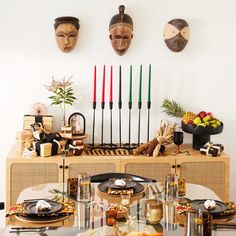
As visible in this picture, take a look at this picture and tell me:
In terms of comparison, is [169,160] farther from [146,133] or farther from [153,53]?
[153,53]

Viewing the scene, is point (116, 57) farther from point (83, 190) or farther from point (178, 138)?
point (83, 190)

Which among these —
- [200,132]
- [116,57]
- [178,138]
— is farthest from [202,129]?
[116,57]

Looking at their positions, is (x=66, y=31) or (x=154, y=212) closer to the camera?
(x=154, y=212)

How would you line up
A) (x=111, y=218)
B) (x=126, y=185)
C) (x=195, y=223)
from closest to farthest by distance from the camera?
(x=195, y=223) → (x=111, y=218) → (x=126, y=185)

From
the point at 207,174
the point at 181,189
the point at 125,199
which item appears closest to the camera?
the point at 125,199

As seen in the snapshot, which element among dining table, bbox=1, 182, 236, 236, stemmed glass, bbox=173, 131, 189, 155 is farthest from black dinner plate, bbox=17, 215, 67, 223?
stemmed glass, bbox=173, 131, 189, 155

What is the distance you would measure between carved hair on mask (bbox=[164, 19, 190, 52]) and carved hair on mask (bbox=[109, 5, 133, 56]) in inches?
12.1

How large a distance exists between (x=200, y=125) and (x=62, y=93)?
1134 mm

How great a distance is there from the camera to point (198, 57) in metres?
4.07

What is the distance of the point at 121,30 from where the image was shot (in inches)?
152

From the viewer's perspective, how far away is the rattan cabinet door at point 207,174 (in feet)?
12.1

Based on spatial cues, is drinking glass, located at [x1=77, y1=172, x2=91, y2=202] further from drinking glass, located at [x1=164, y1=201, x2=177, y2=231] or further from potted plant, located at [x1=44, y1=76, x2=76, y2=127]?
potted plant, located at [x1=44, y1=76, x2=76, y2=127]

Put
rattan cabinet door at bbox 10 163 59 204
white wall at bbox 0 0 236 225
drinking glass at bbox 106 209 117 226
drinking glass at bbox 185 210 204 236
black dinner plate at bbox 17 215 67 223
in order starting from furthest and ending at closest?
white wall at bbox 0 0 236 225
rattan cabinet door at bbox 10 163 59 204
black dinner plate at bbox 17 215 67 223
drinking glass at bbox 106 209 117 226
drinking glass at bbox 185 210 204 236

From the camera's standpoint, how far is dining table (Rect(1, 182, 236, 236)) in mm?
2004
